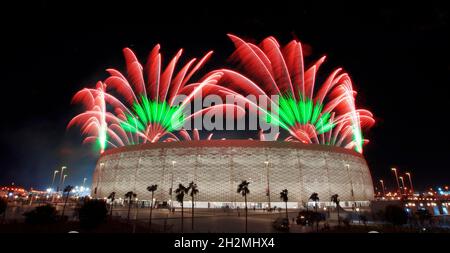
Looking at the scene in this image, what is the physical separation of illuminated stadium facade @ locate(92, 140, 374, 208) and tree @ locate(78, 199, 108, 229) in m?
33.0

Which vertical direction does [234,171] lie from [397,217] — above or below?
above

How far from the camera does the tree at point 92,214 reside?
29938 millimetres

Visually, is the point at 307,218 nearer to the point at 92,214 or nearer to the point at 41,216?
the point at 92,214

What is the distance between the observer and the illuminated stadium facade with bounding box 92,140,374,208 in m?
65.4

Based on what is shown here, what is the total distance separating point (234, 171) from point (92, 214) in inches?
1593

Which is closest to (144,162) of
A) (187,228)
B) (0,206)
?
(0,206)

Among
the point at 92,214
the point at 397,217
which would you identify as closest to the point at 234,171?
the point at 397,217

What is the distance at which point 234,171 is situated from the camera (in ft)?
218

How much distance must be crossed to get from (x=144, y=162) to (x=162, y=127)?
1245cm

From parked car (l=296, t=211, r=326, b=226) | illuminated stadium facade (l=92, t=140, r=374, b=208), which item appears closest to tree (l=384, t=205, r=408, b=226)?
parked car (l=296, t=211, r=326, b=226)

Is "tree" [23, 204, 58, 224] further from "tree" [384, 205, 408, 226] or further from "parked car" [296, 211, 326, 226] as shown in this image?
"tree" [384, 205, 408, 226]
